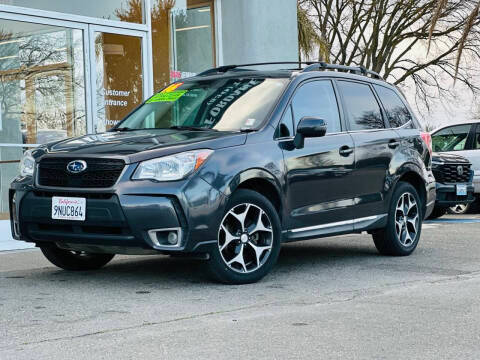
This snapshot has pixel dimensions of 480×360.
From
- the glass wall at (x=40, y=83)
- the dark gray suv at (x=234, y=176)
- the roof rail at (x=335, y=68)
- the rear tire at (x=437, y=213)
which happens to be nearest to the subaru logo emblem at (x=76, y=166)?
the dark gray suv at (x=234, y=176)

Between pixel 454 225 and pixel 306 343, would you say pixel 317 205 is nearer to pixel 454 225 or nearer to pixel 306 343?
pixel 306 343

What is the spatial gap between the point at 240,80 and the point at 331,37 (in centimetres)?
2587

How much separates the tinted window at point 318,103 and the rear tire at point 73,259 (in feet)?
7.06

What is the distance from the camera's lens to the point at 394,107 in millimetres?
9227

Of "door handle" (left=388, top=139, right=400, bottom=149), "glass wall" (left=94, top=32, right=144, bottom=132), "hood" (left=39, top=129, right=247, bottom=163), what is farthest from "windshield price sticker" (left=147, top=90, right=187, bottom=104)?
"glass wall" (left=94, top=32, right=144, bottom=132)

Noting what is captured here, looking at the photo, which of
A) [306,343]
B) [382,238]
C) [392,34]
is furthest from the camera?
[392,34]

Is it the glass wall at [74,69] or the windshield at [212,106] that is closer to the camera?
the windshield at [212,106]

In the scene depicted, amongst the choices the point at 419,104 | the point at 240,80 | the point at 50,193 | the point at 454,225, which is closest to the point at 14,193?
the point at 50,193

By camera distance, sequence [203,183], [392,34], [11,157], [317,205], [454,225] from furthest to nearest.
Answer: [392,34], [454,225], [11,157], [317,205], [203,183]

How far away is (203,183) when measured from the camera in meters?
6.54

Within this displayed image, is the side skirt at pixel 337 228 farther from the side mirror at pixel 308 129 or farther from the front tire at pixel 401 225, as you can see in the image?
the side mirror at pixel 308 129

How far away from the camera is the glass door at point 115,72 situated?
512 inches

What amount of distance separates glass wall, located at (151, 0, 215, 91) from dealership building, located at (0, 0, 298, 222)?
0.05 ft

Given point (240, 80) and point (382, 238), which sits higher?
point (240, 80)
